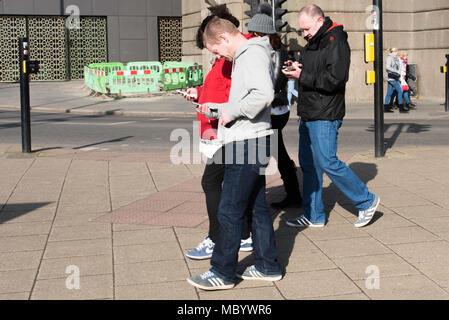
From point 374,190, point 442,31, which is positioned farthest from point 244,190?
point 442,31

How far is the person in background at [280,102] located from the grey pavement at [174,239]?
0.20m

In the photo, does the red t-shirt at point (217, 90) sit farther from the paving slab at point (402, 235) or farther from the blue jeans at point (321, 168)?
the paving slab at point (402, 235)

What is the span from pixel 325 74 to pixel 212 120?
1225 millimetres

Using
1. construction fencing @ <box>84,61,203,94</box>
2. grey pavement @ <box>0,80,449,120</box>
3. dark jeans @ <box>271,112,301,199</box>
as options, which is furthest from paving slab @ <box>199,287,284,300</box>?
construction fencing @ <box>84,61,203,94</box>

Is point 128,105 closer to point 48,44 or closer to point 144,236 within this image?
point 48,44

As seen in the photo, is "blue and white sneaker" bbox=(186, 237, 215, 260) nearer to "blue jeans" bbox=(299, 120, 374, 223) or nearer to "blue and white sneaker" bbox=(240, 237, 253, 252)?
"blue and white sneaker" bbox=(240, 237, 253, 252)

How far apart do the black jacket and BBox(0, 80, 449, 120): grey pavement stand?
1110cm

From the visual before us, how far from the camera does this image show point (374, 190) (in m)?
7.16

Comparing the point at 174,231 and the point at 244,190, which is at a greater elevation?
the point at 244,190

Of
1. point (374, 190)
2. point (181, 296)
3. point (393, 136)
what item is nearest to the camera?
point (181, 296)
